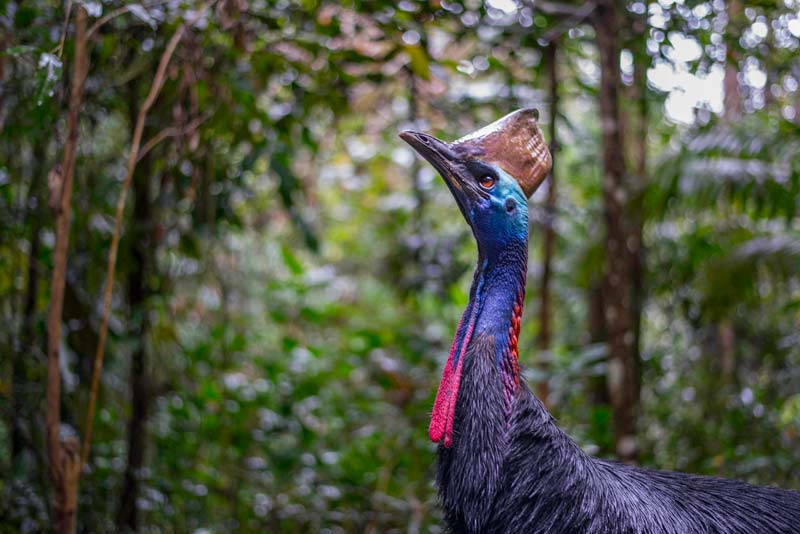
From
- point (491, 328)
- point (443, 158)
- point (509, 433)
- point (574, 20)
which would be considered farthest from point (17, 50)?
point (574, 20)

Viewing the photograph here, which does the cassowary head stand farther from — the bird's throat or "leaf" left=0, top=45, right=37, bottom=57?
"leaf" left=0, top=45, right=37, bottom=57

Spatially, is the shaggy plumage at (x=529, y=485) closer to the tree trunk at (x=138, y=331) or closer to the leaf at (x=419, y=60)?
the leaf at (x=419, y=60)

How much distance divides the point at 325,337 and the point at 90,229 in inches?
93.2

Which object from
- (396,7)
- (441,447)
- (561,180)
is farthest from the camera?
(561,180)

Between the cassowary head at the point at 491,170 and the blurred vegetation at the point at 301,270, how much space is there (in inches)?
40.9

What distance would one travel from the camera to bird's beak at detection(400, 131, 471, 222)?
1930 mm

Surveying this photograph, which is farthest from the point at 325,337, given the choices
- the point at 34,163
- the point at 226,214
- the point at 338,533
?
the point at 34,163

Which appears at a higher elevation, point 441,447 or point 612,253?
point 612,253

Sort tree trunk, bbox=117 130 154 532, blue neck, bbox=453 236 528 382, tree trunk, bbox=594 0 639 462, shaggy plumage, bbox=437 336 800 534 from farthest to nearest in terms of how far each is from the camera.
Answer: tree trunk, bbox=117 130 154 532 < tree trunk, bbox=594 0 639 462 < blue neck, bbox=453 236 528 382 < shaggy plumage, bbox=437 336 800 534

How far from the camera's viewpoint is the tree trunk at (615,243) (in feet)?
10.9

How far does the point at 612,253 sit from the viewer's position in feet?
11.1

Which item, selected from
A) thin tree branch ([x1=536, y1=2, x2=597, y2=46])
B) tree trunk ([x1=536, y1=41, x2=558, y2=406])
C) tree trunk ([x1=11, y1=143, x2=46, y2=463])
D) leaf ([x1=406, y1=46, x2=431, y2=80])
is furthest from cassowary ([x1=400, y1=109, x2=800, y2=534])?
tree trunk ([x1=536, y1=41, x2=558, y2=406])

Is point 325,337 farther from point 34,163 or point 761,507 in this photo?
point 761,507

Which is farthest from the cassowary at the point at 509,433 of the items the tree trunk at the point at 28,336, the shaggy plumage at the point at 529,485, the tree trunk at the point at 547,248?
the tree trunk at the point at 547,248
